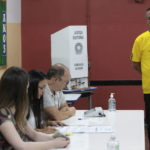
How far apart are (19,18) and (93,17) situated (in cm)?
137

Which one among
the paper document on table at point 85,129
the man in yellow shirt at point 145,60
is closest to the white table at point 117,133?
the paper document on table at point 85,129

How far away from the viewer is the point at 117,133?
2400 mm

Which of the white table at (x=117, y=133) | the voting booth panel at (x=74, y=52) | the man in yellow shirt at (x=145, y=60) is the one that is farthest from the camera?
the voting booth panel at (x=74, y=52)

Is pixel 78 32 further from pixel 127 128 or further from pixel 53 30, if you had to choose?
pixel 127 128

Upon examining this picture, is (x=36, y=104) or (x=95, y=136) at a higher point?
(x=36, y=104)

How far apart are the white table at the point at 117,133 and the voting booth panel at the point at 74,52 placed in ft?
5.99

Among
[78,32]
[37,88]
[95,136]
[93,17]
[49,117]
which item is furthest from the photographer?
[93,17]

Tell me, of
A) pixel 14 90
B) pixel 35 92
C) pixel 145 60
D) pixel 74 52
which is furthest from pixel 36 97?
pixel 74 52

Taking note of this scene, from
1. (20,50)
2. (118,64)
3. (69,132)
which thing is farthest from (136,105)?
(69,132)

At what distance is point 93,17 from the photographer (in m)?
6.10

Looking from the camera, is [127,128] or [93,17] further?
[93,17]

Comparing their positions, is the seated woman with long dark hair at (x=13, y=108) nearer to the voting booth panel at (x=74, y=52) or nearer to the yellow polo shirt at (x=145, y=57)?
the yellow polo shirt at (x=145, y=57)

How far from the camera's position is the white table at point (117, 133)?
2057mm

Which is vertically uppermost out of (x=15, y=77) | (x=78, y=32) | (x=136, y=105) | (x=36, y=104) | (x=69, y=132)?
(x=78, y=32)
